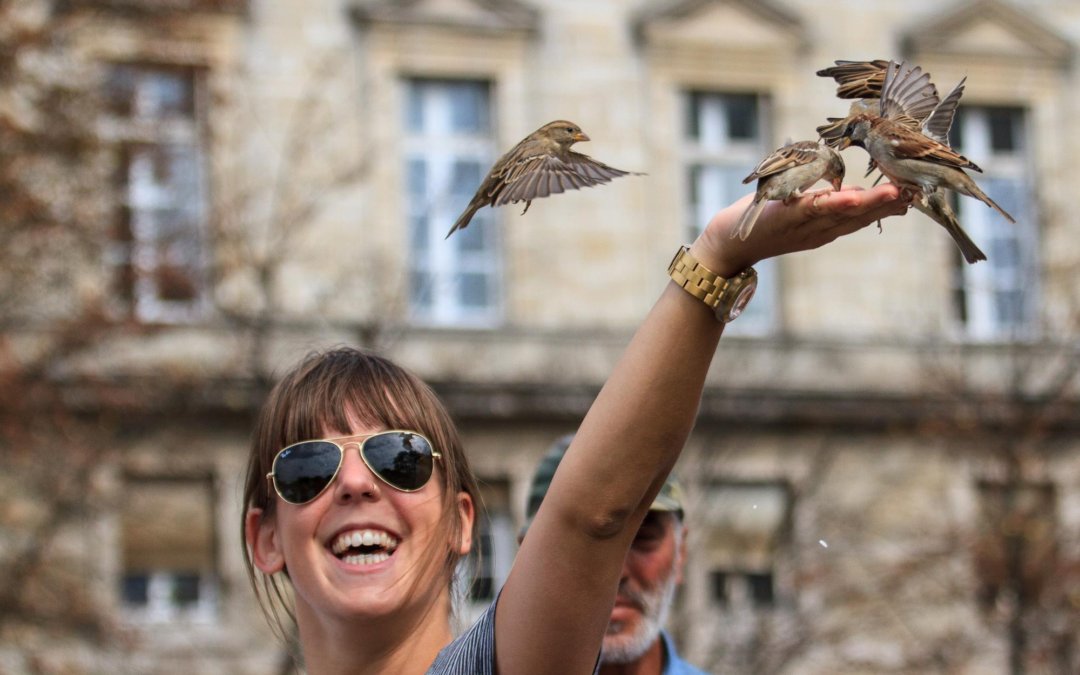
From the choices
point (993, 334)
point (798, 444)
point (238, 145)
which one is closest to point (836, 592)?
point (798, 444)

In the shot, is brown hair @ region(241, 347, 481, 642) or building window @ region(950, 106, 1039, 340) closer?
brown hair @ region(241, 347, 481, 642)

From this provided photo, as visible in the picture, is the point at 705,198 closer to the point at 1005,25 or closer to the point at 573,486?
the point at 1005,25

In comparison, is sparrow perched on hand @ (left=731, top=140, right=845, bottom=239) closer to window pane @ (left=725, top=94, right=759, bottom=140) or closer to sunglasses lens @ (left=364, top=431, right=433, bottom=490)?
sunglasses lens @ (left=364, top=431, right=433, bottom=490)

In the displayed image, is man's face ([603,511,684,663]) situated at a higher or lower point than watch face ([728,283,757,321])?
lower

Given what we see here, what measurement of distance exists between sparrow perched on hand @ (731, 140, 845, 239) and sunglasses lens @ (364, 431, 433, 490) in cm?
83

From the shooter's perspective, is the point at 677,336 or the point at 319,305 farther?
the point at 319,305

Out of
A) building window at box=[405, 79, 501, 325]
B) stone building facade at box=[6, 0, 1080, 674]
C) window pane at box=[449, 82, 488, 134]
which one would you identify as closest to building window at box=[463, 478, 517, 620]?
stone building facade at box=[6, 0, 1080, 674]

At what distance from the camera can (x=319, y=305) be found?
2100cm

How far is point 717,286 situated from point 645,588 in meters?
2.57

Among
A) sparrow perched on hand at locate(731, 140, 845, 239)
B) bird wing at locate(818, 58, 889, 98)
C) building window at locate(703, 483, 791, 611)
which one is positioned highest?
bird wing at locate(818, 58, 889, 98)

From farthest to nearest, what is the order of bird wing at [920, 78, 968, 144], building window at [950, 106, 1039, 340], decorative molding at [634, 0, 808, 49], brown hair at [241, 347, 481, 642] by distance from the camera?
decorative molding at [634, 0, 808, 49]
building window at [950, 106, 1039, 340]
brown hair at [241, 347, 481, 642]
bird wing at [920, 78, 968, 144]

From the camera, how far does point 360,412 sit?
3264 millimetres

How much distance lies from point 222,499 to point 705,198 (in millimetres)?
7067

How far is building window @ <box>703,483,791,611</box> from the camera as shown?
20.5 m
